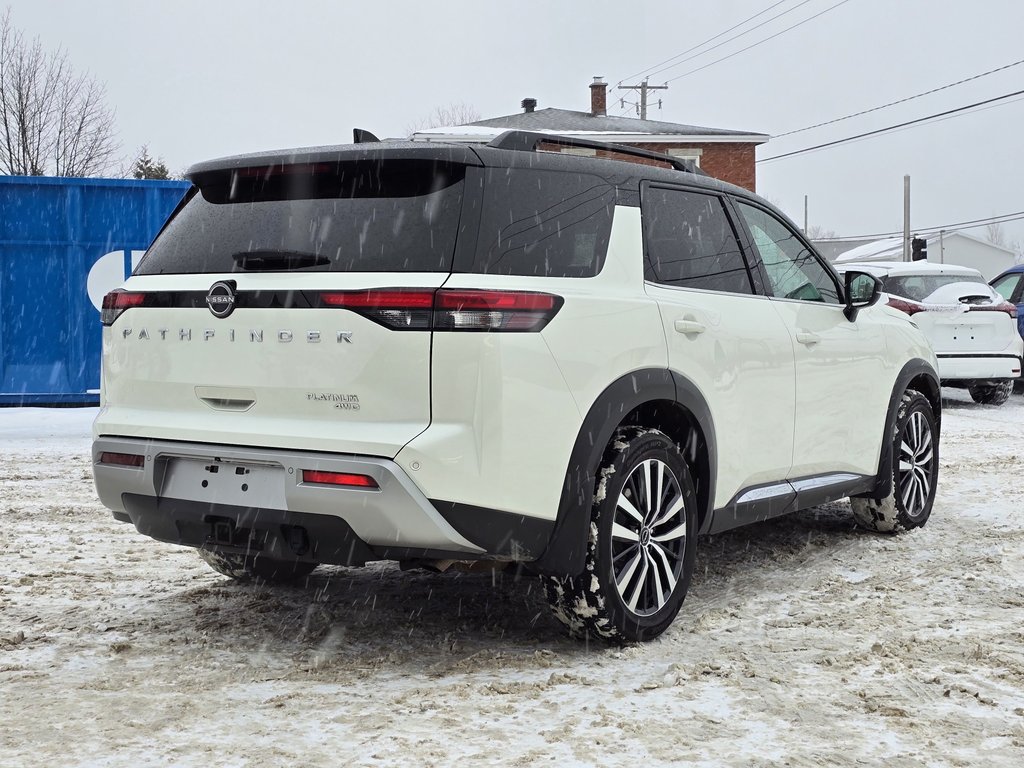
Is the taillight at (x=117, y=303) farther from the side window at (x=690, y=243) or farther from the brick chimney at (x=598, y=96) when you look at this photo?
the brick chimney at (x=598, y=96)

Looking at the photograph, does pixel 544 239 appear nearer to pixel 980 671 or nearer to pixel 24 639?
pixel 980 671

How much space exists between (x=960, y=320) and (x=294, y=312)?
11.9m

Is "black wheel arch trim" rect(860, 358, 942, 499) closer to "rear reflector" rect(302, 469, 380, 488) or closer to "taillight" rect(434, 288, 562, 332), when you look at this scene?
"taillight" rect(434, 288, 562, 332)

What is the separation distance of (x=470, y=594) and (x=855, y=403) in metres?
2.16

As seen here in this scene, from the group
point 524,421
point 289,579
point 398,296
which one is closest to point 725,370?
point 524,421

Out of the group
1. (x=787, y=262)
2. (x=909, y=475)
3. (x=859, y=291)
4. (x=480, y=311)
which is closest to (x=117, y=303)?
(x=480, y=311)

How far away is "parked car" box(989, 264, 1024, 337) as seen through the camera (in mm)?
15992

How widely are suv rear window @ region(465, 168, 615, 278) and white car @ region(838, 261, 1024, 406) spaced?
10.4 metres

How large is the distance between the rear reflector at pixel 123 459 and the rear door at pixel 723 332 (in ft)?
6.45

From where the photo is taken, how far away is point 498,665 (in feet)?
14.1

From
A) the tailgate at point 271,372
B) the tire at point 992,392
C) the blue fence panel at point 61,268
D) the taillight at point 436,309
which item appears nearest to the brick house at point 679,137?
the tire at point 992,392

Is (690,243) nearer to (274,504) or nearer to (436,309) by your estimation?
(436,309)

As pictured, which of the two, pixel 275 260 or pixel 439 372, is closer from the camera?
pixel 439 372

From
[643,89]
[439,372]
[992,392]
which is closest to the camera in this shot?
[439,372]
